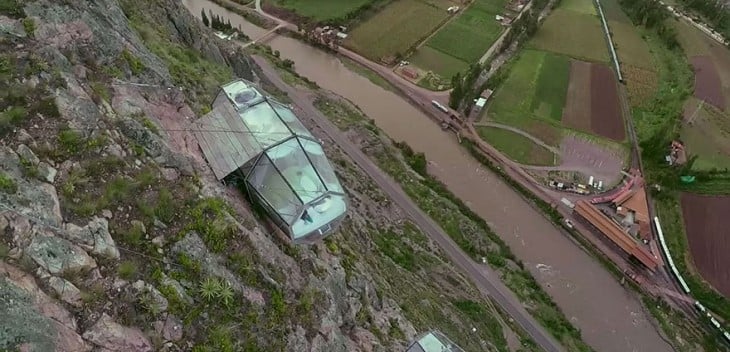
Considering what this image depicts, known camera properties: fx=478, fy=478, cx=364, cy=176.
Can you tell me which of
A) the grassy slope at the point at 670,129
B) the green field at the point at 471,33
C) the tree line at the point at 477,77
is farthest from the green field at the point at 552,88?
the grassy slope at the point at 670,129

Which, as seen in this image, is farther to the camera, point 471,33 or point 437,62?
point 471,33

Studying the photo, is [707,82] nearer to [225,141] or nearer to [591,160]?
[591,160]

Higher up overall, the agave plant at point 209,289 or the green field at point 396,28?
the agave plant at point 209,289

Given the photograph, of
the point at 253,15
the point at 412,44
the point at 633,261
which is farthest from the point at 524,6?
the point at 633,261

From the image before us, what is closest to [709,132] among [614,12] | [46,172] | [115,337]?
[614,12]

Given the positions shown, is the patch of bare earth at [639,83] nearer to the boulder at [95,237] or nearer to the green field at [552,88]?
the green field at [552,88]

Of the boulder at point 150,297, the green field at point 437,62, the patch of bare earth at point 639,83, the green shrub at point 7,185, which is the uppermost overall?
the green shrub at point 7,185
